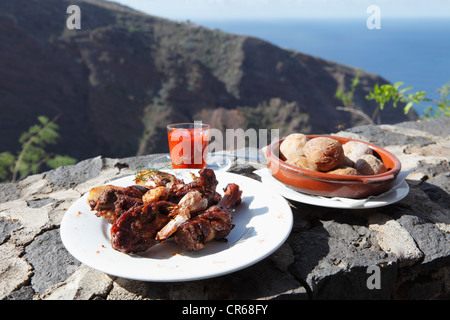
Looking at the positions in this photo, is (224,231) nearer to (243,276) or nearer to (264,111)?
(243,276)

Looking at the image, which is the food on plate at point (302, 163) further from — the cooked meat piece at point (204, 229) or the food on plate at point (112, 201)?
the food on plate at point (112, 201)

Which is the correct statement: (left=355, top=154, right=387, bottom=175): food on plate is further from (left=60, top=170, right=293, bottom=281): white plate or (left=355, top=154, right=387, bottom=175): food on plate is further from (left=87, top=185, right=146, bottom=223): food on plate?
(left=87, top=185, right=146, bottom=223): food on plate

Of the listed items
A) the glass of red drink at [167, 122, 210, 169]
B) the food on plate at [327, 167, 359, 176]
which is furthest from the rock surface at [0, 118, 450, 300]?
the glass of red drink at [167, 122, 210, 169]

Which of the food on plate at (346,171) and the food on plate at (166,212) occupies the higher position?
the food on plate at (346,171)

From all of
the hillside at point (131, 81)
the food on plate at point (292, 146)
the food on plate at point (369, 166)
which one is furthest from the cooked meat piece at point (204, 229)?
the hillside at point (131, 81)
